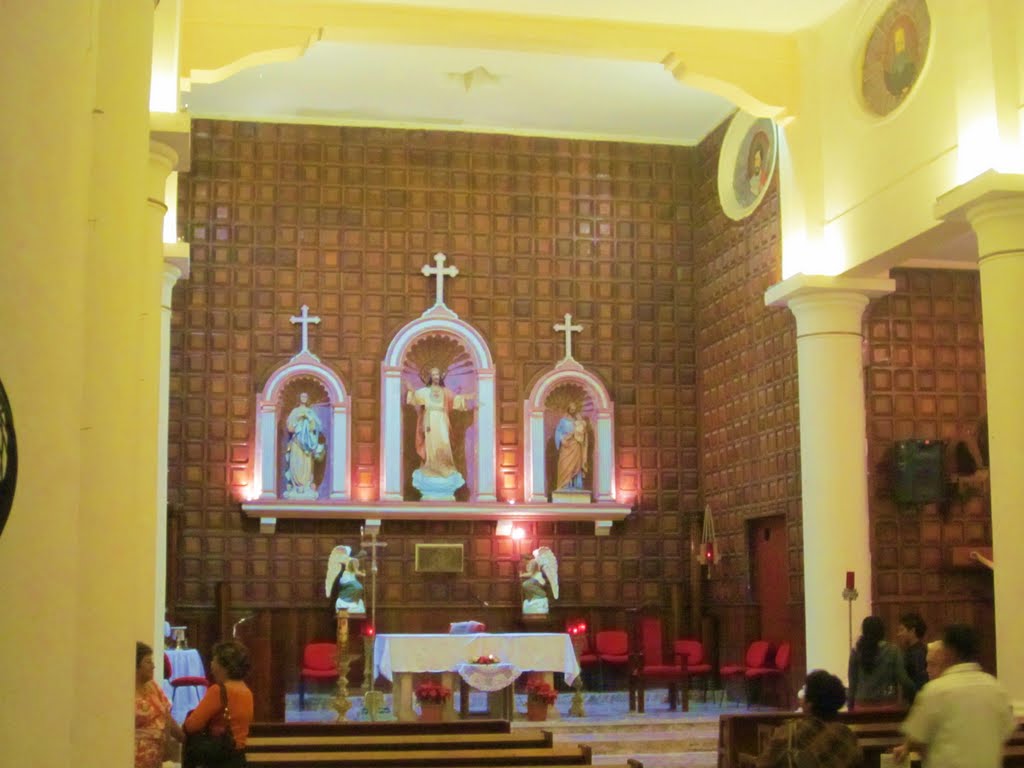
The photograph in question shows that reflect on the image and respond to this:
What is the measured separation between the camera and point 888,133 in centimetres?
1473

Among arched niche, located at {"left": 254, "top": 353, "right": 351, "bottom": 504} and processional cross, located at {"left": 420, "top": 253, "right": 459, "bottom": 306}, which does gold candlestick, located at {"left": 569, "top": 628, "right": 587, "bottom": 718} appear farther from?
processional cross, located at {"left": 420, "top": 253, "right": 459, "bottom": 306}

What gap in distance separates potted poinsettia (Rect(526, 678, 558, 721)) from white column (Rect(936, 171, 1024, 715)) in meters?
5.51

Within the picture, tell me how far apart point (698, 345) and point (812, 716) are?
1495 centimetres

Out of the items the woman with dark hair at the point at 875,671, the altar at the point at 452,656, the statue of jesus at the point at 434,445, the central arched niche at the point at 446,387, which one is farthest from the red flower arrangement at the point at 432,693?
the woman with dark hair at the point at 875,671

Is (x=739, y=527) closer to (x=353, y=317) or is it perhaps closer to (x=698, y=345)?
(x=698, y=345)

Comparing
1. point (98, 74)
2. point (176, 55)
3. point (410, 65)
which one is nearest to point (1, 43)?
point (98, 74)

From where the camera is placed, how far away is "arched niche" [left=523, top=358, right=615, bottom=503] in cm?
1998

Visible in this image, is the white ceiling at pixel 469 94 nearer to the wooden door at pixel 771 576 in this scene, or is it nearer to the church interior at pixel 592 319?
the church interior at pixel 592 319

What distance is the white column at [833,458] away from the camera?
15531 mm

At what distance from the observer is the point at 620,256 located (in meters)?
20.8

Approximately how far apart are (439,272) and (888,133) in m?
7.10

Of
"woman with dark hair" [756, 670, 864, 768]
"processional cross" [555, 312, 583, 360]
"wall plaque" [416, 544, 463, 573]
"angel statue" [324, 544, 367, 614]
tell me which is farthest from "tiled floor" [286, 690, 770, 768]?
"woman with dark hair" [756, 670, 864, 768]

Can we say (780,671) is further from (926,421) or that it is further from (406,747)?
(406,747)

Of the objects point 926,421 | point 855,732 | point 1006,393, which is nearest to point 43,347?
point 855,732
